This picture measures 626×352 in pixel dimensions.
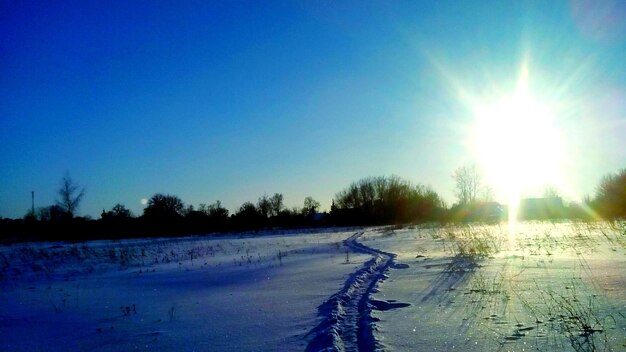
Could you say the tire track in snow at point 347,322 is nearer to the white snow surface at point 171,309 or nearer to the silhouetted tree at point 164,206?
the white snow surface at point 171,309

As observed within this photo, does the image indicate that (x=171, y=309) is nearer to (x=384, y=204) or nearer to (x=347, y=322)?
(x=347, y=322)

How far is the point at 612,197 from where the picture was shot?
5250 cm

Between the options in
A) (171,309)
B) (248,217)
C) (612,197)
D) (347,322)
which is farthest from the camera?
(248,217)

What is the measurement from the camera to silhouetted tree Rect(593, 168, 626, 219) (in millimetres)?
43537

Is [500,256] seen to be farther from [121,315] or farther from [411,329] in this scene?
[121,315]

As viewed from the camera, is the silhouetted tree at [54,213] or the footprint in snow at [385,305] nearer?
the footprint in snow at [385,305]

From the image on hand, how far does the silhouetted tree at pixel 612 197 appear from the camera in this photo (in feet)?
143

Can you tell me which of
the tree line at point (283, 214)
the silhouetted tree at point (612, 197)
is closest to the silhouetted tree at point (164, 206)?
Answer: the tree line at point (283, 214)

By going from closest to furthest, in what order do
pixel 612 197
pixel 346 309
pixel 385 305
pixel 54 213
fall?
pixel 346 309 < pixel 385 305 < pixel 612 197 < pixel 54 213

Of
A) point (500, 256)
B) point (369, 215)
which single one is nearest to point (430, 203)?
point (369, 215)

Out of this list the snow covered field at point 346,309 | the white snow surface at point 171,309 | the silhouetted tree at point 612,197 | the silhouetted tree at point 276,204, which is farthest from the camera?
the silhouetted tree at point 276,204

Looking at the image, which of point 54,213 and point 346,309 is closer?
point 346,309

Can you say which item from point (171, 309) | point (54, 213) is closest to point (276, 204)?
point (54, 213)

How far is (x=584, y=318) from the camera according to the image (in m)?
5.12
